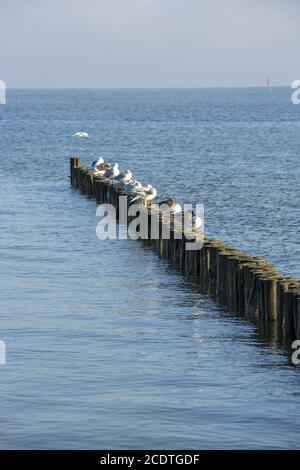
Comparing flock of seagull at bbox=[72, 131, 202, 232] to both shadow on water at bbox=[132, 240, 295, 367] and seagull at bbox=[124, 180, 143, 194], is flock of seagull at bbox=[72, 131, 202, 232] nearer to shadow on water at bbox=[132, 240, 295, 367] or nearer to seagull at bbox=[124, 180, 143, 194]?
seagull at bbox=[124, 180, 143, 194]

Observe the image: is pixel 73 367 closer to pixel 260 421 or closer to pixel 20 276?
pixel 260 421

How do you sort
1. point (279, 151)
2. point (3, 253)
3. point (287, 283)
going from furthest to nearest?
point (279, 151) < point (3, 253) < point (287, 283)

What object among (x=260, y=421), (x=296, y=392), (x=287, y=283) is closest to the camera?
(x=260, y=421)

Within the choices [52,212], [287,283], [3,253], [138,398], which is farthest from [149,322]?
[52,212]

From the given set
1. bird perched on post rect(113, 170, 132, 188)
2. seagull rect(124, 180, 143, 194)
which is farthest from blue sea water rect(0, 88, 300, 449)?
seagull rect(124, 180, 143, 194)

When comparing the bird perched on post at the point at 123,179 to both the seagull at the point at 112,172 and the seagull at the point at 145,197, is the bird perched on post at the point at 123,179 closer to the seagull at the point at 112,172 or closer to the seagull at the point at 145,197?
the seagull at the point at 112,172

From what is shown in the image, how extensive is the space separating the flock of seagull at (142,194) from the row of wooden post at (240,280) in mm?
606

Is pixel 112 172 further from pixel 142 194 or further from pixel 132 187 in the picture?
pixel 142 194

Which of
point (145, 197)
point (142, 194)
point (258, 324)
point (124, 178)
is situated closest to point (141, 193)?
point (142, 194)

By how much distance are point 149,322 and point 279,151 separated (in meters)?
52.9

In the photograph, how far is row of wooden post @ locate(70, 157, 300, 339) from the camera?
18531 millimetres

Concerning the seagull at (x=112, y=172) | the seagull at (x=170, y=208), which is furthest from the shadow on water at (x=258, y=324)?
the seagull at (x=112, y=172)

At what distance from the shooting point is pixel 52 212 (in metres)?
36.7

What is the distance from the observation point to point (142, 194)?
31.2 meters
